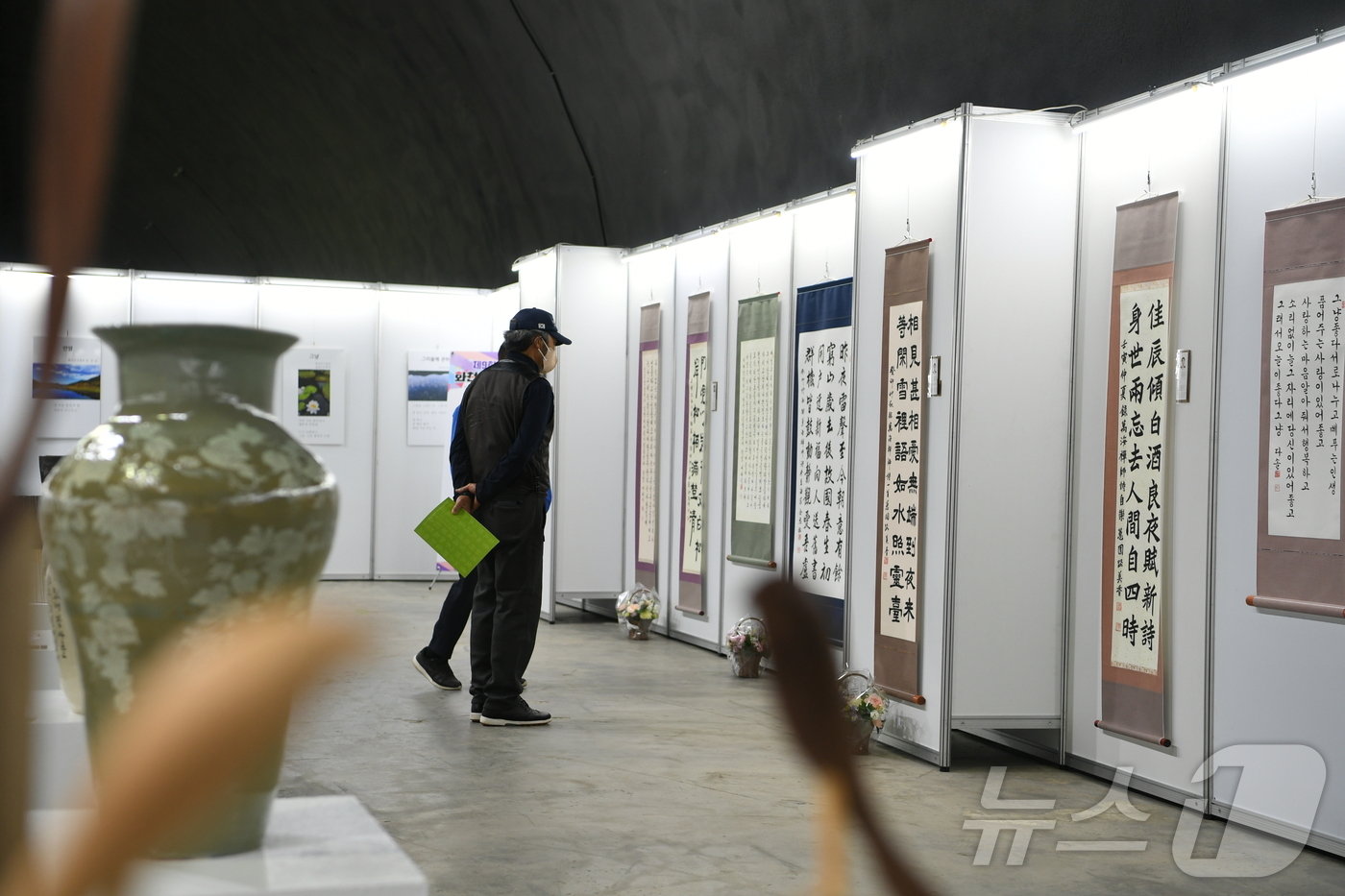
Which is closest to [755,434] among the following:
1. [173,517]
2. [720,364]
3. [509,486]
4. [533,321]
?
[720,364]

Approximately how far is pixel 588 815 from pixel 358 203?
11110mm

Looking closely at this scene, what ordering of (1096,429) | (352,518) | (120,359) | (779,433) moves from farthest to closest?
(352,518), (779,433), (1096,429), (120,359)

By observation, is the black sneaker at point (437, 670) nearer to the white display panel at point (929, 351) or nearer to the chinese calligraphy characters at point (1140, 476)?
the white display panel at point (929, 351)

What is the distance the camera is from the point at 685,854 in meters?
3.98

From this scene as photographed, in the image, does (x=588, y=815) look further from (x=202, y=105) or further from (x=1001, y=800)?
(x=202, y=105)

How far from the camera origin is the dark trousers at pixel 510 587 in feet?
18.1

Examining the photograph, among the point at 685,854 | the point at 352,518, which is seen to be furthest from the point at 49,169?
the point at 352,518

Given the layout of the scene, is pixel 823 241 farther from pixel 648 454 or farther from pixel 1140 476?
pixel 1140 476

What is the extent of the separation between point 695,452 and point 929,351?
3.36m

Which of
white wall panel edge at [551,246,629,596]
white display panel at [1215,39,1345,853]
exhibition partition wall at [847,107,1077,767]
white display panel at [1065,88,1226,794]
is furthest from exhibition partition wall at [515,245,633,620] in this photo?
white display panel at [1215,39,1345,853]

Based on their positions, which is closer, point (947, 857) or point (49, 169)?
point (49, 169)

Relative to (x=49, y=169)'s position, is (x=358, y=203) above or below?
above

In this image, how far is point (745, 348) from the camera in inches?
307

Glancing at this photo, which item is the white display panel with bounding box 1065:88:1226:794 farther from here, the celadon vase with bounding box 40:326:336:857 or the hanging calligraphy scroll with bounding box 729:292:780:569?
the celadon vase with bounding box 40:326:336:857
